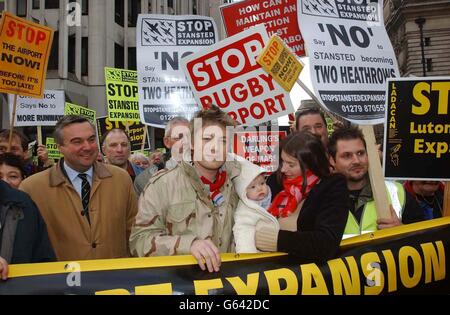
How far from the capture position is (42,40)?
19.6 ft

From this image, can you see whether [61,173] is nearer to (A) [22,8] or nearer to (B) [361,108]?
(B) [361,108]

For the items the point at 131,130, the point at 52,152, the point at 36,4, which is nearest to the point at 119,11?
the point at 36,4

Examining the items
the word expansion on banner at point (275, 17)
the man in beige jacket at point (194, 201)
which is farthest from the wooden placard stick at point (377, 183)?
the word expansion on banner at point (275, 17)

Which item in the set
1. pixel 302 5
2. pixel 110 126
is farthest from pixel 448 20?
pixel 302 5

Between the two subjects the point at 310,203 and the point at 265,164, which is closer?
the point at 310,203

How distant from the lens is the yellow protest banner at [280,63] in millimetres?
4645

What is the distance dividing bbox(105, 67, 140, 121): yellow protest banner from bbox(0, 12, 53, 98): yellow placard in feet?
12.0

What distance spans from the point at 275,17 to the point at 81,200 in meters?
3.44

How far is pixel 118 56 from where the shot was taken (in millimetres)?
30750

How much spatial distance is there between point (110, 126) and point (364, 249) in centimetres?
876

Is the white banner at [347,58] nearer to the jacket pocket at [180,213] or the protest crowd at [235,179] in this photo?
the protest crowd at [235,179]

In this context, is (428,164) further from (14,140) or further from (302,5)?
(14,140)

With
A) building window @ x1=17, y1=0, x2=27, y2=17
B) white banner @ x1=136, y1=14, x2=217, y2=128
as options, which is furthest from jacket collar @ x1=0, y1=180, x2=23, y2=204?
building window @ x1=17, y1=0, x2=27, y2=17

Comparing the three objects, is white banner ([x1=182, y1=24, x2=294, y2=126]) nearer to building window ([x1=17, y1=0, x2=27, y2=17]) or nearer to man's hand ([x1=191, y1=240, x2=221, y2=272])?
man's hand ([x1=191, y1=240, x2=221, y2=272])
